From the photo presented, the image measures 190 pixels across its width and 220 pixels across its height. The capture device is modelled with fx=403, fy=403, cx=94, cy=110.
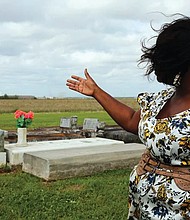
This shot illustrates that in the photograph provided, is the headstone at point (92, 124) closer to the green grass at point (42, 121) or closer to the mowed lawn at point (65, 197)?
the green grass at point (42, 121)

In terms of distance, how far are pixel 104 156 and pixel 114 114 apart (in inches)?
206

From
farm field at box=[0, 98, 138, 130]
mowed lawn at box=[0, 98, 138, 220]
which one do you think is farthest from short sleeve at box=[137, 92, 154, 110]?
farm field at box=[0, 98, 138, 130]

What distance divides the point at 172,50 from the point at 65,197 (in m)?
3.99

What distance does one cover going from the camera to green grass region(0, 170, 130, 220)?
4.77 m

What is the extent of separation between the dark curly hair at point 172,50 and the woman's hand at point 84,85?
0.43m

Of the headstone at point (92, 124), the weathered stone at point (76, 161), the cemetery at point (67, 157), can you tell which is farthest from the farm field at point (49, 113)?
the weathered stone at point (76, 161)

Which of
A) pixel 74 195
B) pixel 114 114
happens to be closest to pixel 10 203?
pixel 74 195

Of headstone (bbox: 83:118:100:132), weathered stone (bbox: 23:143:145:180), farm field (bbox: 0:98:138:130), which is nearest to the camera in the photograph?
weathered stone (bbox: 23:143:145:180)

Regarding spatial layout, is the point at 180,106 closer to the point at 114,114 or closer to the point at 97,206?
the point at 114,114

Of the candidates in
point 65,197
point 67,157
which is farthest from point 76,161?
point 65,197

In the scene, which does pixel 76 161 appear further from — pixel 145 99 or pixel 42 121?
pixel 42 121

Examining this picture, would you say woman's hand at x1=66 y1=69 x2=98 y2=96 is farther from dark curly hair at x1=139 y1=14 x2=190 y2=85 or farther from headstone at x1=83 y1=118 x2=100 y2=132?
headstone at x1=83 y1=118 x2=100 y2=132

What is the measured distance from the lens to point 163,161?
1932 millimetres

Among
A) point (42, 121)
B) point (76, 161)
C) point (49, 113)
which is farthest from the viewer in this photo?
point (49, 113)
